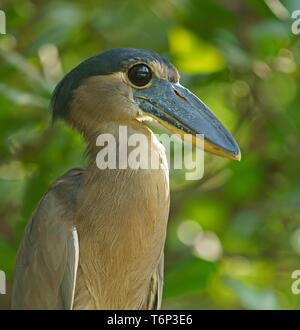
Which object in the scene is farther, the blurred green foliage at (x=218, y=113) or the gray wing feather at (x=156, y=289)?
the blurred green foliage at (x=218, y=113)

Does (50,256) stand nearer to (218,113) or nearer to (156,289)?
(156,289)

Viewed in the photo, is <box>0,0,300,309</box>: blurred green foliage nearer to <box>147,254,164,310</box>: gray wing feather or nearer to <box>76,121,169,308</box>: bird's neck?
<box>147,254,164,310</box>: gray wing feather

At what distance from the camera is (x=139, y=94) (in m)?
3.48

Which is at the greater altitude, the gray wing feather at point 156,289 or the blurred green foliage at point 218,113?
the blurred green foliage at point 218,113

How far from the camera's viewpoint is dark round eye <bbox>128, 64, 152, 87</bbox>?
Result: 11.3 feet

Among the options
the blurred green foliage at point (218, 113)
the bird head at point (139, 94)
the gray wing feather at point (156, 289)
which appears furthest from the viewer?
the blurred green foliage at point (218, 113)

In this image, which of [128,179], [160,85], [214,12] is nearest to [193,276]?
[128,179]

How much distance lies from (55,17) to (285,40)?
2.81ft

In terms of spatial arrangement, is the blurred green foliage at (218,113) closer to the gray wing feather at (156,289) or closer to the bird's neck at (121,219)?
the gray wing feather at (156,289)

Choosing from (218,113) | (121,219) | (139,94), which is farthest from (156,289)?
(218,113)

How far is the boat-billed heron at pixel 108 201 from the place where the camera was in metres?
3.47

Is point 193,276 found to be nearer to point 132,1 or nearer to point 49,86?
point 49,86

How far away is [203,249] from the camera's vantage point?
4363 mm

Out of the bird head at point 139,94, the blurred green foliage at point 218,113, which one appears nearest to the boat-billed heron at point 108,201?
the bird head at point 139,94
